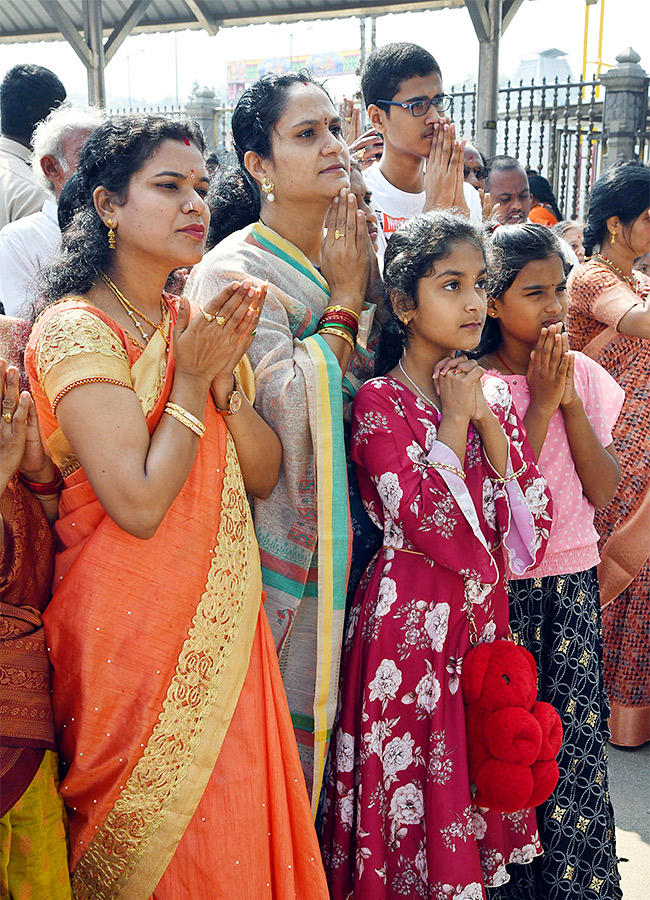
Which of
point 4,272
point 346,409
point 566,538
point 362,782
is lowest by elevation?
point 362,782

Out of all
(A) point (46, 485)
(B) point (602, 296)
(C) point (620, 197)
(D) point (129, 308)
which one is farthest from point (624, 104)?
(A) point (46, 485)

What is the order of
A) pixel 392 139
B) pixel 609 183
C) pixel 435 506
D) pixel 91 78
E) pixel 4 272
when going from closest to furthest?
pixel 435 506, pixel 4 272, pixel 392 139, pixel 609 183, pixel 91 78

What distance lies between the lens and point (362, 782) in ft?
7.01

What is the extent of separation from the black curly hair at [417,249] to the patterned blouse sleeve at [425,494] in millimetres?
317

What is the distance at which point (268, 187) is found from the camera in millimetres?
2305

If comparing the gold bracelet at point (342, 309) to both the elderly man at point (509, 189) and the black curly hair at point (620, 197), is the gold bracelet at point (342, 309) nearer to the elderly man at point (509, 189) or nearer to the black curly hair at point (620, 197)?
the black curly hair at point (620, 197)

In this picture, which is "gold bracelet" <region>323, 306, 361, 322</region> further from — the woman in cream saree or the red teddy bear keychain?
the red teddy bear keychain

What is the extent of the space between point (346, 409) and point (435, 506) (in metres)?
0.38

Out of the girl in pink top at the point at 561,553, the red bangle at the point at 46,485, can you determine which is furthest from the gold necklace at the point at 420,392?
the red bangle at the point at 46,485

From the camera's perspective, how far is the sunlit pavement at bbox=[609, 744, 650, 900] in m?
2.64

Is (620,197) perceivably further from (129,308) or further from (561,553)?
(129,308)

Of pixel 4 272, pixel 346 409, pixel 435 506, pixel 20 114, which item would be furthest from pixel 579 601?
pixel 20 114

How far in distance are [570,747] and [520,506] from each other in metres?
0.70

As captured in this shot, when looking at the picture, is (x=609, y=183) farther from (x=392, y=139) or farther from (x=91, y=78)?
(x=91, y=78)
